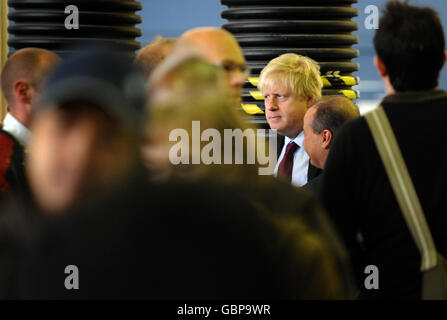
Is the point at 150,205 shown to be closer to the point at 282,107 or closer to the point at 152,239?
the point at 152,239

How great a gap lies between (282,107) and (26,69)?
1297 millimetres

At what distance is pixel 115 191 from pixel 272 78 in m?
2.80

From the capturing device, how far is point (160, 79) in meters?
1.21

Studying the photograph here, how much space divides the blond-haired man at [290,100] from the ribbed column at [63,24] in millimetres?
663

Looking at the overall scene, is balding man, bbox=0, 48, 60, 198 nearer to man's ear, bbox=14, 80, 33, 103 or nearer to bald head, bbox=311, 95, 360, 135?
man's ear, bbox=14, 80, 33, 103

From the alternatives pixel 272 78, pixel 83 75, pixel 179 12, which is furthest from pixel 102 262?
pixel 179 12

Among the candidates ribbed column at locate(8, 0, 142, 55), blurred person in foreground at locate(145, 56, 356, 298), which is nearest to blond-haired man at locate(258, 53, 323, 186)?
ribbed column at locate(8, 0, 142, 55)

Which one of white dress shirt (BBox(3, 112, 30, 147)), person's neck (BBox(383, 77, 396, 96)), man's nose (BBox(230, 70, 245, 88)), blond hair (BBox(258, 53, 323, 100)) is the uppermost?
blond hair (BBox(258, 53, 323, 100))

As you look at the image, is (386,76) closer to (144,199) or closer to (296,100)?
(144,199)

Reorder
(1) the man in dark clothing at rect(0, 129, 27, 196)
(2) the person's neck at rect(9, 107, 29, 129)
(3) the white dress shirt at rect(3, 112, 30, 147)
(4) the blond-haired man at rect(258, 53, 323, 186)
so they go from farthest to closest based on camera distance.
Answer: (4) the blond-haired man at rect(258, 53, 323, 186) → (2) the person's neck at rect(9, 107, 29, 129) → (3) the white dress shirt at rect(3, 112, 30, 147) → (1) the man in dark clothing at rect(0, 129, 27, 196)

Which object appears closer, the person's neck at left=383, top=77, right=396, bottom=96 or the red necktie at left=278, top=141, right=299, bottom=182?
the person's neck at left=383, top=77, right=396, bottom=96

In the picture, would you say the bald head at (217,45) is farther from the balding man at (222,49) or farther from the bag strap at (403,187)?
the bag strap at (403,187)

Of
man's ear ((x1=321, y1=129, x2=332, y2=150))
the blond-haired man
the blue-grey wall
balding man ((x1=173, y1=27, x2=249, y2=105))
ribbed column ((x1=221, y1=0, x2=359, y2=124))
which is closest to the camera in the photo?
balding man ((x1=173, y1=27, x2=249, y2=105))

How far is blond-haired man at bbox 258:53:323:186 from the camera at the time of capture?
3760 mm
